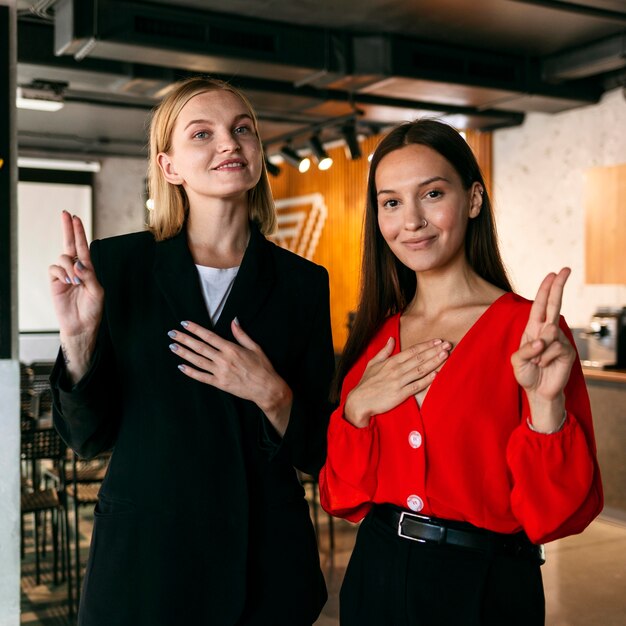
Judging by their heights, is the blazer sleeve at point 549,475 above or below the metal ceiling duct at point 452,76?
below

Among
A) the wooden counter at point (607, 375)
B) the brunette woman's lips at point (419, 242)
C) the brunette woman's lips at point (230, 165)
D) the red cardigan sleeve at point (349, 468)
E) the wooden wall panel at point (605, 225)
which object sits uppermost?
the wooden wall panel at point (605, 225)

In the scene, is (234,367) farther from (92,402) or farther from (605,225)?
(605,225)

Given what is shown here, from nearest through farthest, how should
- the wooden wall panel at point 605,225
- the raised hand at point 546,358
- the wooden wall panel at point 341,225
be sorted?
the raised hand at point 546,358, the wooden wall panel at point 605,225, the wooden wall panel at point 341,225

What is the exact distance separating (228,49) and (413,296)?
365cm

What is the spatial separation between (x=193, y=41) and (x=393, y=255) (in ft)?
11.8

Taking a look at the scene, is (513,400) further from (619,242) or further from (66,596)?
(619,242)

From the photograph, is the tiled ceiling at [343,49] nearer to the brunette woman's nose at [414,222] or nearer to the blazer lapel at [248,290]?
the blazer lapel at [248,290]

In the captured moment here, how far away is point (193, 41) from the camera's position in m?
4.86

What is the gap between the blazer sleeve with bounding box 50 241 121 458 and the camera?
59.3 inches

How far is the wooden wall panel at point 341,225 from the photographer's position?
9117 millimetres

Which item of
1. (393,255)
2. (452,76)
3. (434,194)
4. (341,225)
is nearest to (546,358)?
(434,194)

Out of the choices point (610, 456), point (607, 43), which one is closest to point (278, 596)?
point (610, 456)

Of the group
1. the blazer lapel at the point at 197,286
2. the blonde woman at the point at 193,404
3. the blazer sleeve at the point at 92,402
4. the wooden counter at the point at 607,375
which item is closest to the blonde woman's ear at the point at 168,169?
the blonde woman at the point at 193,404

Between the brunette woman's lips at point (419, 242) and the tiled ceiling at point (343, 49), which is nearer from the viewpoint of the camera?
the brunette woman's lips at point (419, 242)
